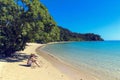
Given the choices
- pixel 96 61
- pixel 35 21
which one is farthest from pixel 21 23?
pixel 96 61

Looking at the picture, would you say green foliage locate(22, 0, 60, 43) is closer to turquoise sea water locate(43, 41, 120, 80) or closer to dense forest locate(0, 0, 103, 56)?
dense forest locate(0, 0, 103, 56)

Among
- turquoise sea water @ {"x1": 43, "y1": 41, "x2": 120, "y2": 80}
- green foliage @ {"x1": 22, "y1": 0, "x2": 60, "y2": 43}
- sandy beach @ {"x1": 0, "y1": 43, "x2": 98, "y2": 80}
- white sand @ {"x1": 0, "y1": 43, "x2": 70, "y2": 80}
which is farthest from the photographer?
green foliage @ {"x1": 22, "y1": 0, "x2": 60, "y2": 43}

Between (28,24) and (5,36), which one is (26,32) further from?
(5,36)

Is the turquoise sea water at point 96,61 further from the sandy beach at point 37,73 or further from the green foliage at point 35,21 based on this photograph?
the green foliage at point 35,21

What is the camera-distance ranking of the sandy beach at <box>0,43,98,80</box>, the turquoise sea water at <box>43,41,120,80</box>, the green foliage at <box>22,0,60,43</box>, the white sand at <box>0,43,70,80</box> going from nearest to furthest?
the white sand at <box>0,43,70,80</box>, the sandy beach at <box>0,43,98,80</box>, the turquoise sea water at <box>43,41,120,80</box>, the green foliage at <box>22,0,60,43</box>

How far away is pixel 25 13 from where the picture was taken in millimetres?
23281

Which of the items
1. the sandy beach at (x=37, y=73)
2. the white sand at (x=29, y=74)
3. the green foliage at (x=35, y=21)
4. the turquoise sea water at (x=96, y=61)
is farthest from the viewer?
the green foliage at (x=35, y=21)

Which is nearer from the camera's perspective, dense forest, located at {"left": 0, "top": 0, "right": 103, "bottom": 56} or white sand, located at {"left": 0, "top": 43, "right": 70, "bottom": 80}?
white sand, located at {"left": 0, "top": 43, "right": 70, "bottom": 80}

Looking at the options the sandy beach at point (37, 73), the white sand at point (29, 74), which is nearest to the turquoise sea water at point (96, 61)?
the sandy beach at point (37, 73)

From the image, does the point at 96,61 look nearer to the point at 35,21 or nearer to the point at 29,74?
the point at 35,21

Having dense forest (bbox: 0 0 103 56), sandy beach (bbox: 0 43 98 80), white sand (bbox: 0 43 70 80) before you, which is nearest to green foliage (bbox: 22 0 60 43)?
dense forest (bbox: 0 0 103 56)

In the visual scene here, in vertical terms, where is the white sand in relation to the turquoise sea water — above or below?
above

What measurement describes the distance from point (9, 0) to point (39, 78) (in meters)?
12.4

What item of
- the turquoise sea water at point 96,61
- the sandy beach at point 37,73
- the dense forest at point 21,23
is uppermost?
the dense forest at point 21,23
